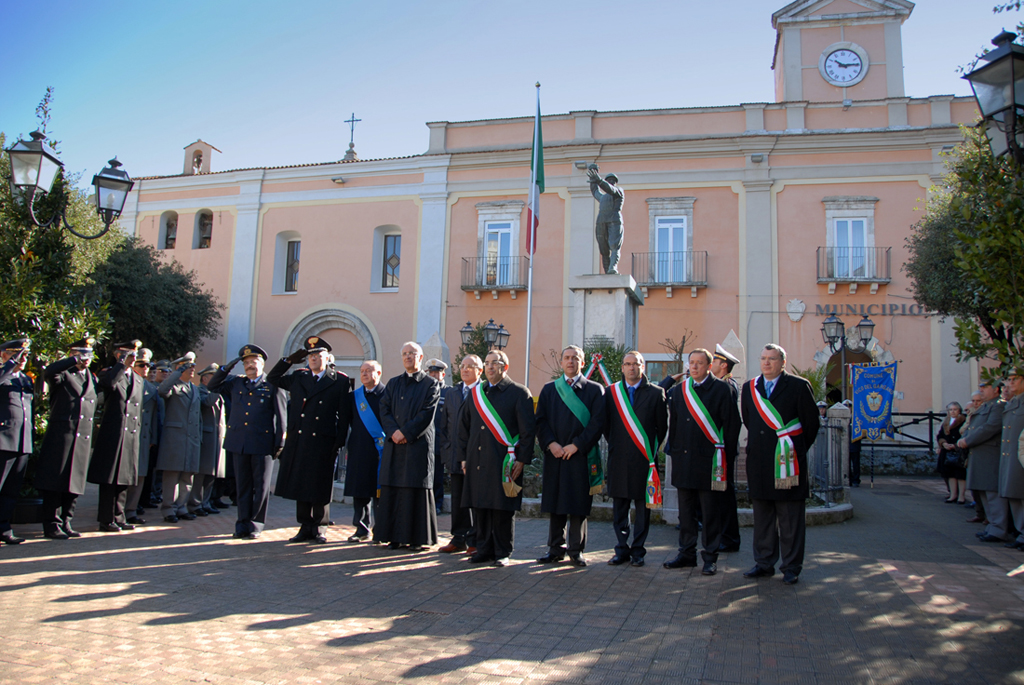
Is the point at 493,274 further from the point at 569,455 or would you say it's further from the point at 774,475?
the point at 774,475

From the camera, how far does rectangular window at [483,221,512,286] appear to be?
2262 cm

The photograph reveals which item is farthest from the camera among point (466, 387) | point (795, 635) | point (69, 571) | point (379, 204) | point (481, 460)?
point (379, 204)

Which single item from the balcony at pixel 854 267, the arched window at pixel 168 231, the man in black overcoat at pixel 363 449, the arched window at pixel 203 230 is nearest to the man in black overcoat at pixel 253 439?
the man in black overcoat at pixel 363 449

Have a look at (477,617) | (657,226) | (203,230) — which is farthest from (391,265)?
(477,617)

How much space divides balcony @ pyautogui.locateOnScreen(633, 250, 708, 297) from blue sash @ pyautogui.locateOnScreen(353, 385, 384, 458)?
14717 mm

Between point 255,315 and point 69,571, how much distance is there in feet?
66.2

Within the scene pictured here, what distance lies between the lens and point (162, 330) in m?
21.6

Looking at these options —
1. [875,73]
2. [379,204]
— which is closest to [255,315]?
[379,204]

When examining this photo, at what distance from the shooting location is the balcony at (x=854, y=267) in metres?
20.0

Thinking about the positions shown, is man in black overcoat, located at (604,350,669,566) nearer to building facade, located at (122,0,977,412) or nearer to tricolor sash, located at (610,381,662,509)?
tricolor sash, located at (610,381,662,509)

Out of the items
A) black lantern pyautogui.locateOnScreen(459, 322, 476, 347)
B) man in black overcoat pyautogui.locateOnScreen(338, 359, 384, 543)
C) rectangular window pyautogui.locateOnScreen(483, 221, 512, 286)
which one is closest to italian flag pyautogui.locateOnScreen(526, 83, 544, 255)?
black lantern pyautogui.locateOnScreen(459, 322, 476, 347)

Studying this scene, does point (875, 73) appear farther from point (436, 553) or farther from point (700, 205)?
point (436, 553)

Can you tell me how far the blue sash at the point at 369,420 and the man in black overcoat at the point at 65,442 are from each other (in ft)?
8.71

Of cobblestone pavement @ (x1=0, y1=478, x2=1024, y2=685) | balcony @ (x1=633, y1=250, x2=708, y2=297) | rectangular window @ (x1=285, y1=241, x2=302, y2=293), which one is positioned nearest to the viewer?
cobblestone pavement @ (x1=0, y1=478, x2=1024, y2=685)
